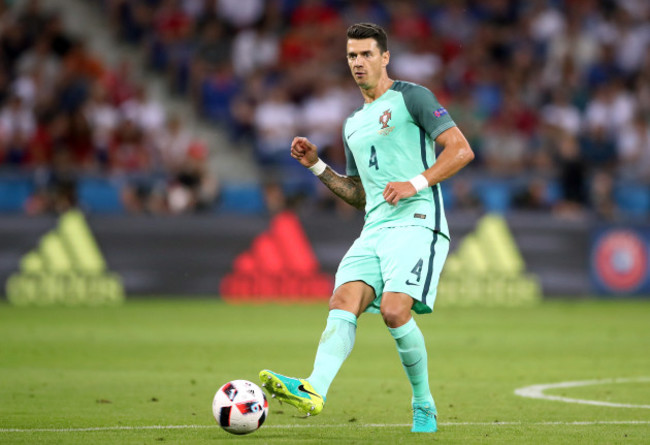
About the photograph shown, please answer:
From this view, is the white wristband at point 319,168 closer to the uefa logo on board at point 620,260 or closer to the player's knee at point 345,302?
the player's knee at point 345,302

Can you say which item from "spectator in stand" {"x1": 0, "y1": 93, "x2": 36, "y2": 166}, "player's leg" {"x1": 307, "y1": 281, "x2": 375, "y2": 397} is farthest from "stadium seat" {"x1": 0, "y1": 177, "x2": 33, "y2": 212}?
"player's leg" {"x1": 307, "y1": 281, "x2": 375, "y2": 397}

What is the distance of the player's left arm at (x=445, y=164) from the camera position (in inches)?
272

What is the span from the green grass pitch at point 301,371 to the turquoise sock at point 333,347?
0.38 meters

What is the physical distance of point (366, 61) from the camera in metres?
7.22

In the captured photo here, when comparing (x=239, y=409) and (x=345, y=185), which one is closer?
(x=239, y=409)

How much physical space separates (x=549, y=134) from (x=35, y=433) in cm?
1695

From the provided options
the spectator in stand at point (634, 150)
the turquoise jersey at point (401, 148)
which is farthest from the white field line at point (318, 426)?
the spectator in stand at point (634, 150)

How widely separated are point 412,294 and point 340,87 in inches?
639

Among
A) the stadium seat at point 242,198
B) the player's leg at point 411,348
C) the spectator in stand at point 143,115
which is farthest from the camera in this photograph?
the spectator in stand at point 143,115

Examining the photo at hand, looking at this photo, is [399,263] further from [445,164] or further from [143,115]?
[143,115]

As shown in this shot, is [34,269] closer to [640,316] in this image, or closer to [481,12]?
[640,316]

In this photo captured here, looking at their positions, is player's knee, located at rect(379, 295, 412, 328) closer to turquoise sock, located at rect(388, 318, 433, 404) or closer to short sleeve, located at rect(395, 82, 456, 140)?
turquoise sock, located at rect(388, 318, 433, 404)

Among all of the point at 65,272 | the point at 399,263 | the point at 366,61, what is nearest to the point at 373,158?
the point at 366,61

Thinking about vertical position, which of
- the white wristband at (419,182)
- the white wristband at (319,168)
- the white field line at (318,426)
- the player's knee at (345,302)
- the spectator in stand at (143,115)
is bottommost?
the white field line at (318,426)
